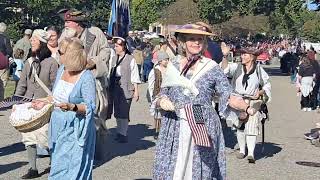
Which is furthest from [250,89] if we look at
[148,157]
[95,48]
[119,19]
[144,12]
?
[144,12]

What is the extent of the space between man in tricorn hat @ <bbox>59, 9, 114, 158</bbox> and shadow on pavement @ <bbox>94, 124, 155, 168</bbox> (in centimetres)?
72

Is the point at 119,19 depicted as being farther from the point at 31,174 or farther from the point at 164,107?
the point at 164,107

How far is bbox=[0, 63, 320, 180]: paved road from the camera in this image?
8.74m

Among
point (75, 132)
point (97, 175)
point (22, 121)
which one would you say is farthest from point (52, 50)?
point (75, 132)

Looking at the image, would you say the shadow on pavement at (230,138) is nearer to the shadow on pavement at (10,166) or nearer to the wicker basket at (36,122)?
the shadow on pavement at (10,166)

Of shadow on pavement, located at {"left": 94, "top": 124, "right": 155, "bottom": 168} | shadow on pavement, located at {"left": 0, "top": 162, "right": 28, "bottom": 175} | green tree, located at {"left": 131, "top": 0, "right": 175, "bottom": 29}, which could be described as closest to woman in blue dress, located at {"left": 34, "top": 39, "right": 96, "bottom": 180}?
shadow on pavement, located at {"left": 0, "top": 162, "right": 28, "bottom": 175}

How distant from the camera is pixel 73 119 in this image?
6078mm

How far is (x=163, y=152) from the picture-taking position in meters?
→ 5.29

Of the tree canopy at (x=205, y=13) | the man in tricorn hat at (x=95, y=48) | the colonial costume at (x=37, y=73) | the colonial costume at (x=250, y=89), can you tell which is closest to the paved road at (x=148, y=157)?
the colonial costume at (x=250, y=89)

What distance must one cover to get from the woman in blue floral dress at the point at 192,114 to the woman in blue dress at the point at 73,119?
36.3 inches

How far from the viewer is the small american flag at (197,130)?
16.8ft

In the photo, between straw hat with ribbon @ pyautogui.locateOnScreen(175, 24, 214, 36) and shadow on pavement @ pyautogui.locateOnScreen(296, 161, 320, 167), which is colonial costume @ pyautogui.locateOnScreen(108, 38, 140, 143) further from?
straw hat with ribbon @ pyautogui.locateOnScreen(175, 24, 214, 36)

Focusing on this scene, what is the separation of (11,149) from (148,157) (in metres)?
2.12

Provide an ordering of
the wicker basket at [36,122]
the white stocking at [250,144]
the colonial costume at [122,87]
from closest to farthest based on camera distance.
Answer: the wicker basket at [36,122] < the white stocking at [250,144] < the colonial costume at [122,87]
